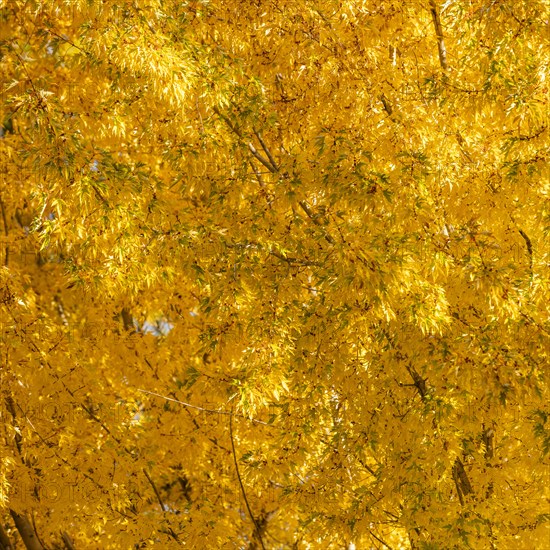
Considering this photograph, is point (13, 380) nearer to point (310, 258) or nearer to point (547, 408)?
point (310, 258)

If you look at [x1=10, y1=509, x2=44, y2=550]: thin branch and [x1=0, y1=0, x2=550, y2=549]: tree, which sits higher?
[x1=0, y1=0, x2=550, y2=549]: tree

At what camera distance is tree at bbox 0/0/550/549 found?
384cm

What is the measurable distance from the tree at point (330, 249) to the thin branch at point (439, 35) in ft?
0.06

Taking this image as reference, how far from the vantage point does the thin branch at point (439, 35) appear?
16.3ft

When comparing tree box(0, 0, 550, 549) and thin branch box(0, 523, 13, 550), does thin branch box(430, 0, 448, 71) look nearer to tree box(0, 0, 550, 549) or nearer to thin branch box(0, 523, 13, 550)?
tree box(0, 0, 550, 549)

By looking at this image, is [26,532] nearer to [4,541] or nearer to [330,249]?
[4,541]

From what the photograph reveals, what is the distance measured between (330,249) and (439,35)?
212 centimetres

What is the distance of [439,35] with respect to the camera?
5039mm

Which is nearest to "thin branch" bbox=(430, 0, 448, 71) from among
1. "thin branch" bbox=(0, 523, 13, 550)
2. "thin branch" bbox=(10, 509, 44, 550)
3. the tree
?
the tree

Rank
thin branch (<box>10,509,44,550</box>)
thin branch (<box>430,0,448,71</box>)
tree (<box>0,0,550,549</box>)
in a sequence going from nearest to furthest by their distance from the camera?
1. tree (<box>0,0,550,549</box>)
2. thin branch (<box>430,0,448,71</box>)
3. thin branch (<box>10,509,44,550</box>)

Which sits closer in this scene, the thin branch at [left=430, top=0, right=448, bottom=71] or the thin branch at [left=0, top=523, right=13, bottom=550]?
the thin branch at [left=430, top=0, right=448, bottom=71]

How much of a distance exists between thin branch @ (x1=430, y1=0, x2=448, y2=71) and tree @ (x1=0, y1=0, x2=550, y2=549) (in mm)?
18

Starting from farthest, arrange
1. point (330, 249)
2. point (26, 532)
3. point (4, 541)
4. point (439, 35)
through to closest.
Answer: point (4, 541) → point (26, 532) → point (439, 35) → point (330, 249)

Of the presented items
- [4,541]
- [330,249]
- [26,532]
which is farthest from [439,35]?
[4,541]
